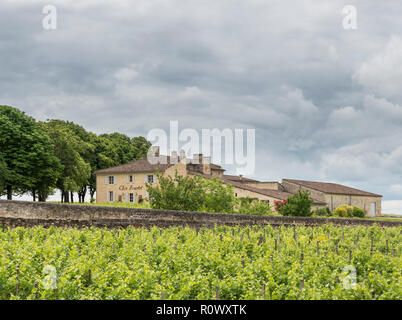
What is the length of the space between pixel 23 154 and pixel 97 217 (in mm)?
24178

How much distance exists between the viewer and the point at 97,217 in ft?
64.0

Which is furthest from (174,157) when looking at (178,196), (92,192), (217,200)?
(178,196)

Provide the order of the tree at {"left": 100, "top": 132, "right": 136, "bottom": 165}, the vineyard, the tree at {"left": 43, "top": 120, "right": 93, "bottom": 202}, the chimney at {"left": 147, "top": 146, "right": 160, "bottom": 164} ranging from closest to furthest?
the vineyard
the tree at {"left": 43, "top": 120, "right": 93, "bottom": 202}
the chimney at {"left": 147, "top": 146, "right": 160, "bottom": 164}
the tree at {"left": 100, "top": 132, "right": 136, "bottom": 165}

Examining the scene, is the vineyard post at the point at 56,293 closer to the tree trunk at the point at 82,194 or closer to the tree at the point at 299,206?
the tree at the point at 299,206

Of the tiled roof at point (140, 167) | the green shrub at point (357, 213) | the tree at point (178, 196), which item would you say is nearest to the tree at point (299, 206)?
the tree at point (178, 196)

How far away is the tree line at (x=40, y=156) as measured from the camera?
40500 millimetres

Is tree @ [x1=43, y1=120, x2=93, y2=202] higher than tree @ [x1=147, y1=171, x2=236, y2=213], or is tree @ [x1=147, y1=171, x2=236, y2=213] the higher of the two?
tree @ [x1=43, y1=120, x2=93, y2=202]

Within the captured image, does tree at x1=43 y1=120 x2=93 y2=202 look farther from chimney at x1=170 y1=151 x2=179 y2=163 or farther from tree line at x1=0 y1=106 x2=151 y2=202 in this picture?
chimney at x1=170 y1=151 x2=179 y2=163

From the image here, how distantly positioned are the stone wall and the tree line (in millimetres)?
21392

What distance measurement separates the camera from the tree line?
40.5 meters

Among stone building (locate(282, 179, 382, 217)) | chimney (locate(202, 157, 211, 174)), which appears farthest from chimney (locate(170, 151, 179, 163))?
stone building (locate(282, 179, 382, 217))

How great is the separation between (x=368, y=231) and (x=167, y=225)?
30.4 feet

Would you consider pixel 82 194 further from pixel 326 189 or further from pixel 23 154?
pixel 326 189
